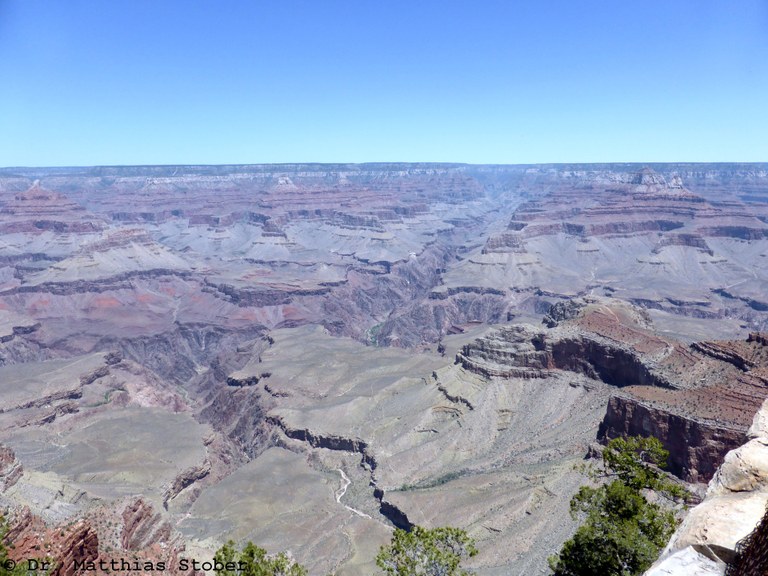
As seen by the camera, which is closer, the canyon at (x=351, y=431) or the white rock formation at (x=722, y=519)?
the white rock formation at (x=722, y=519)

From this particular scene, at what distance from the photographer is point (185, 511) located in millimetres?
67250

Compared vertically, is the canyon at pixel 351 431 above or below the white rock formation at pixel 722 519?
below

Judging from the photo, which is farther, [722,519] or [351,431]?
[351,431]

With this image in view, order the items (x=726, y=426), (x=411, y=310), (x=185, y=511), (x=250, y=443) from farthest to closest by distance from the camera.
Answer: (x=411, y=310) → (x=250, y=443) → (x=185, y=511) → (x=726, y=426)

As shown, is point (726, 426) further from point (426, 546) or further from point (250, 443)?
point (250, 443)

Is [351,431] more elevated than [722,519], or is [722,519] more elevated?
[722,519]

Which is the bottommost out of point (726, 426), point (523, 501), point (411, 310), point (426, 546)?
point (411, 310)

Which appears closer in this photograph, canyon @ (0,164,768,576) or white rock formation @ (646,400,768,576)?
white rock formation @ (646,400,768,576)

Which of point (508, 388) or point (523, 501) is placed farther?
point (508, 388)

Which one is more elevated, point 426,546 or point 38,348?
point 426,546

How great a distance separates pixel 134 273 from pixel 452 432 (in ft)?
502

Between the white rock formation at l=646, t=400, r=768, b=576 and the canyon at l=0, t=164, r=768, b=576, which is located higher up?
the white rock formation at l=646, t=400, r=768, b=576

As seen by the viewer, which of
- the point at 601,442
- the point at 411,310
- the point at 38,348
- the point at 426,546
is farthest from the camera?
the point at 411,310

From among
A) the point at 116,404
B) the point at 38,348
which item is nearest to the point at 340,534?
the point at 116,404
